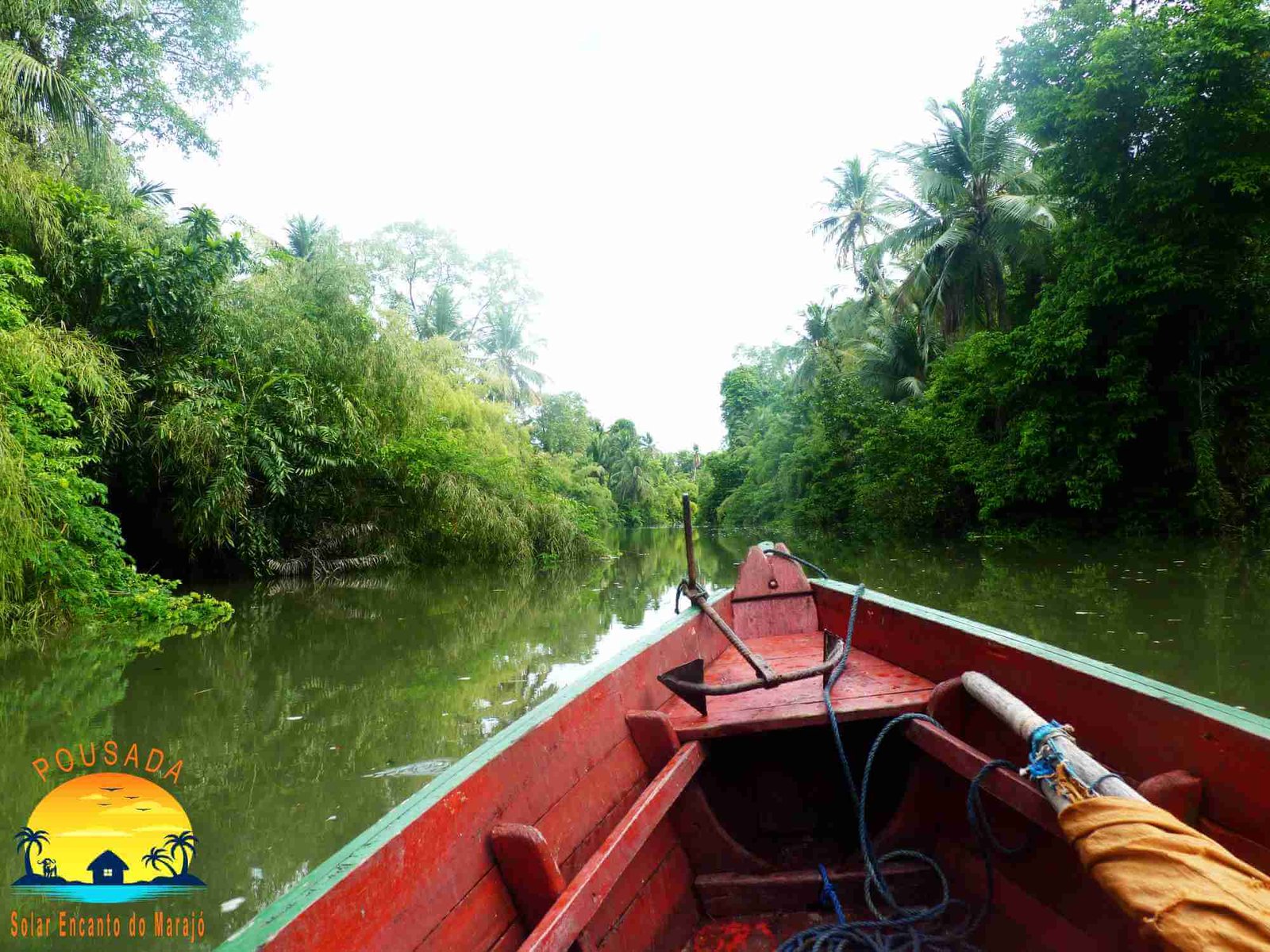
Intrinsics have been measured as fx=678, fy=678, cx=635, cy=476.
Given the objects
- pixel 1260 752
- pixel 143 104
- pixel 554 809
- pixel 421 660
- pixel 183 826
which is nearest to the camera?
pixel 1260 752

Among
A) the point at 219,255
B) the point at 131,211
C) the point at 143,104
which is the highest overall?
the point at 143,104

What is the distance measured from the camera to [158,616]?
274 inches

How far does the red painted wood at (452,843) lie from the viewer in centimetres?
110

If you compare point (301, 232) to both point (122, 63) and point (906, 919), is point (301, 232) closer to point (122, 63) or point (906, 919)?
point (122, 63)

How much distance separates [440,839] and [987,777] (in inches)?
51.2

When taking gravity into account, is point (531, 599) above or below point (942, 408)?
below

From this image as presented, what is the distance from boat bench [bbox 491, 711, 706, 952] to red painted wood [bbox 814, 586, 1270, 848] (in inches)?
43.9

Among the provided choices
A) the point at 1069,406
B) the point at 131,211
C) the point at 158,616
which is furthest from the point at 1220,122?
the point at 131,211

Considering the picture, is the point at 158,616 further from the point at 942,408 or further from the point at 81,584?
the point at 942,408

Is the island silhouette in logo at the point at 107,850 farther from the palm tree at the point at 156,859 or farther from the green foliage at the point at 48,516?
the green foliage at the point at 48,516

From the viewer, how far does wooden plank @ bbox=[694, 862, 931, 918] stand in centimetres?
192

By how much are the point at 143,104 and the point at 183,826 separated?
530 inches

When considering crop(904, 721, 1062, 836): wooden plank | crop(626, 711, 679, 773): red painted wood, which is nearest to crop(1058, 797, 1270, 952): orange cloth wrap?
crop(904, 721, 1062, 836): wooden plank

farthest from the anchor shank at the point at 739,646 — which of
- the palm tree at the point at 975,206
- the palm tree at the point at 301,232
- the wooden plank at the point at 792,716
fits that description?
the palm tree at the point at 301,232
